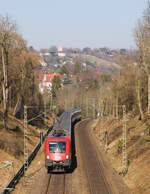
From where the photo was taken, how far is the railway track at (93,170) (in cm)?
2053

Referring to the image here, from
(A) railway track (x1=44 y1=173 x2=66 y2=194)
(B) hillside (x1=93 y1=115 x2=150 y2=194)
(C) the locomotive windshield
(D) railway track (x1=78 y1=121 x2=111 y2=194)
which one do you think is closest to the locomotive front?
(C) the locomotive windshield

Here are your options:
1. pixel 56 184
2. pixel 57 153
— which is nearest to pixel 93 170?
pixel 57 153

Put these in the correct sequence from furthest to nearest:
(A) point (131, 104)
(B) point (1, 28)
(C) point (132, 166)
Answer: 1. (A) point (131, 104)
2. (B) point (1, 28)
3. (C) point (132, 166)

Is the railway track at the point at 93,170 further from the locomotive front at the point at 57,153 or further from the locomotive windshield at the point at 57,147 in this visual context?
the locomotive windshield at the point at 57,147

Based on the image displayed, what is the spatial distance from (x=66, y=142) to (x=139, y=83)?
21.4 metres

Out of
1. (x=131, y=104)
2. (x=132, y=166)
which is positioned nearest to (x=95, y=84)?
(x=131, y=104)

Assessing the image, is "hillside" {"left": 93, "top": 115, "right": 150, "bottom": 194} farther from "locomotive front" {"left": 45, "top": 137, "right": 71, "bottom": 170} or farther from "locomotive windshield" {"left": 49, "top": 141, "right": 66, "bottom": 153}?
"locomotive windshield" {"left": 49, "top": 141, "right": 66, "bottom": 153}

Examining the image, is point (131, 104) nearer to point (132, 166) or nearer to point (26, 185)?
point (132, 166)

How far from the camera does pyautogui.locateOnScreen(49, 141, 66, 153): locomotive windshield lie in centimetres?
2327

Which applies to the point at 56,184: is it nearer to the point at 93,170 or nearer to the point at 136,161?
the point at 93,170

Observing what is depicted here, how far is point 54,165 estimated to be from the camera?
23.1 metres

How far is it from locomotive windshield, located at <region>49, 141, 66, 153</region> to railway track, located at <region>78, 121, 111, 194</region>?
9.48 feet

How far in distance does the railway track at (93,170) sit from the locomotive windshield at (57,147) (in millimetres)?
2890

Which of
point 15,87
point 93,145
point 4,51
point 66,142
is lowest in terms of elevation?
point 93,145
